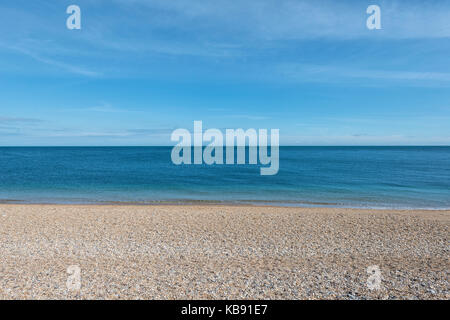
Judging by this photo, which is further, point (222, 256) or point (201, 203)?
point (201, 203)

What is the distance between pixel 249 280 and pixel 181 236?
4562 mm

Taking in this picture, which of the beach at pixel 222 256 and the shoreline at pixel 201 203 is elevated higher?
the beach at pixel 222 256

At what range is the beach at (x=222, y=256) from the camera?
6477 millimetres

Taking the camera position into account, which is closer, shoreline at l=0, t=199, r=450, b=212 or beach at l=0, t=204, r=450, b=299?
beach at l=0, t=204, r=450, b=299

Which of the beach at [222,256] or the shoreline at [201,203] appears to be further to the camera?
the shoreline at [201,203]

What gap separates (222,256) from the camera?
8.77 m

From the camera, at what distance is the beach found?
6477mm

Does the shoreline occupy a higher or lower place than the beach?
lower

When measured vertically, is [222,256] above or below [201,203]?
above
